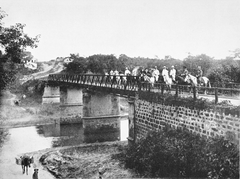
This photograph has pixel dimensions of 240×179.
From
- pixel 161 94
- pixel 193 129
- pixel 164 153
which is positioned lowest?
pixel 164 153

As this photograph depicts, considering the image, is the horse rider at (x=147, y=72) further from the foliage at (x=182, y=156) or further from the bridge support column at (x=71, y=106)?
the bridge support column at (x=71, y=106)

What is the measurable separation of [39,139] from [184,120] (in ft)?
64.9

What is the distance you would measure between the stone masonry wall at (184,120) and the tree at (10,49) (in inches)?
341

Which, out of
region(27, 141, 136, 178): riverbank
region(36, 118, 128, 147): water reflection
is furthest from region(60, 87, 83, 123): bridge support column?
region(27, 141, 136, 178): riverbank

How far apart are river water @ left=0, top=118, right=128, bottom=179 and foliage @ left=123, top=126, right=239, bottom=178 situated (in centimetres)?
569

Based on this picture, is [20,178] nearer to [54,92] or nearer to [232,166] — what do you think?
[232,166]

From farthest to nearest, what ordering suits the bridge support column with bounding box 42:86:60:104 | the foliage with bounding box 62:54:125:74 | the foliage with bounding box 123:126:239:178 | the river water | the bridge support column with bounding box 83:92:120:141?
the foliage with bounding box 62:54:125:74 → the bridge support column with bounding box 42:86:60:104 → the bridge support column with bounding box 83:92:120:141 → the river water → the foliage with bounding box 123:126:239:178

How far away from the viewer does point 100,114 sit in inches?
1387

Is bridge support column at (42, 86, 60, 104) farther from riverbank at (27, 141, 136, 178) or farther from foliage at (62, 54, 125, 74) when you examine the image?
riverbank at (27, 141, 136, 178)

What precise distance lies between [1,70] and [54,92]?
117ft

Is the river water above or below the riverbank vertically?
below

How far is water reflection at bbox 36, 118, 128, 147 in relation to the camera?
3018 centimetres

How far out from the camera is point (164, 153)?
15109 mm

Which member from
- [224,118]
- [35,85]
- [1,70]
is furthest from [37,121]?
[224,118]
